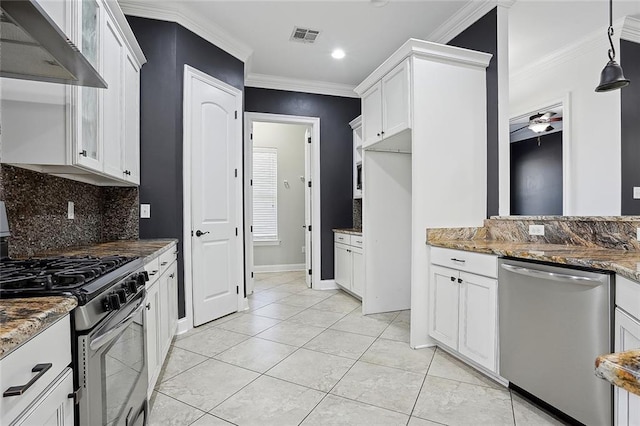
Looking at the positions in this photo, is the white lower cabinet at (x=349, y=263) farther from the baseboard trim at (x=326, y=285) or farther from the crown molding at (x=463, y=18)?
the crown molding at (x=463, y=18)

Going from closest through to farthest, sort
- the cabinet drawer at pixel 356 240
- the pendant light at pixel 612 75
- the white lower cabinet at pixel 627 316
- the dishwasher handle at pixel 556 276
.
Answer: the white lower cabinet at pixel 627 316 < the dishwasher handle at pixel 556 276 < the pendant light at pixel 612 75 < the cabinet drawer at pixel 356 240

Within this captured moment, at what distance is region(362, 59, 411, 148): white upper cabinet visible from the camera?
2787mm

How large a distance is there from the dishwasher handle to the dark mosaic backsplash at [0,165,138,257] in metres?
2.71

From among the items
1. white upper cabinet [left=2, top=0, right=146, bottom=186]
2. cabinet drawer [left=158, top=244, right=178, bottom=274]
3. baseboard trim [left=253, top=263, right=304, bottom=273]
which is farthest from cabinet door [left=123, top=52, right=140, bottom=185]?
baseboard trim [left=253, top=263, right=304, bottom=273]

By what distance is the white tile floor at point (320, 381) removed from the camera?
180 cm

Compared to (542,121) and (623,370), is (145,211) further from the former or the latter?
(542,121)

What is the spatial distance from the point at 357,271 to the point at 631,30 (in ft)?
11.5

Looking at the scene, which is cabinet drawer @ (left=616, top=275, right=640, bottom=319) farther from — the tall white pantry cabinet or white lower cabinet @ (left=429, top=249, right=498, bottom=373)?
the tall white pantry cabinet

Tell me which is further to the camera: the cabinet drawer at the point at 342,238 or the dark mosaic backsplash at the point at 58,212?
the cabinet drawer at the point at 342,238

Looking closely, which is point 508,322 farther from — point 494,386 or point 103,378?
point 103,378

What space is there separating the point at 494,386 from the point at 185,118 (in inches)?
127

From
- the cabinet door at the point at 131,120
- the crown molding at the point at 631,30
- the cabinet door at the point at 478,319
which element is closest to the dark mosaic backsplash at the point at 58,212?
the cabinet door at the point at 131,120

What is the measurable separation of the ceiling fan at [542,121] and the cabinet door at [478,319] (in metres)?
2.17

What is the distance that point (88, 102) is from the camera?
6.07 ft
